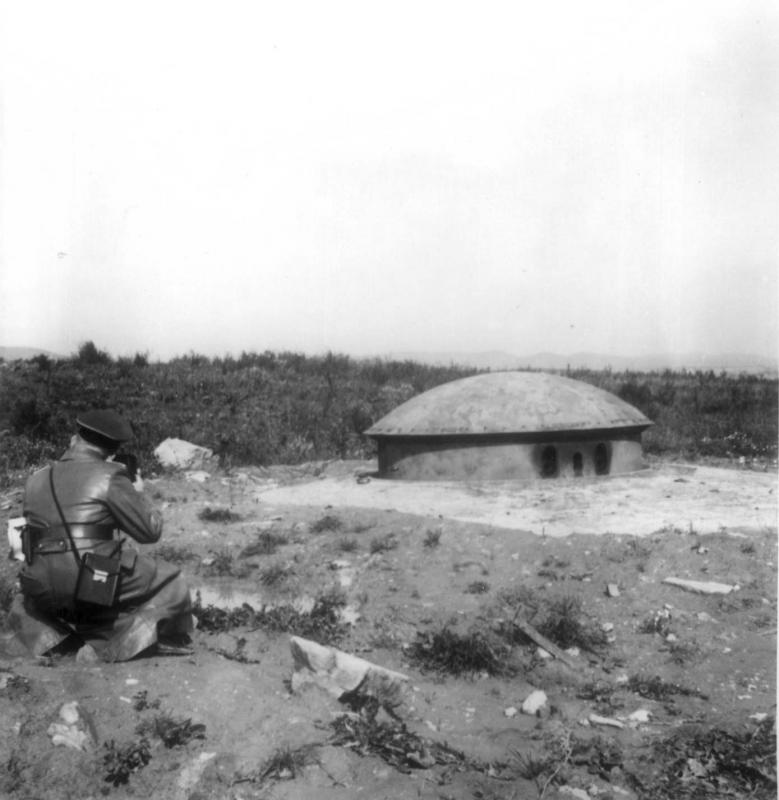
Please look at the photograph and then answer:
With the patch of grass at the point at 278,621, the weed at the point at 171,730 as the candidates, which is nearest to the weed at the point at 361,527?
the patch of grass at the point at 278,621

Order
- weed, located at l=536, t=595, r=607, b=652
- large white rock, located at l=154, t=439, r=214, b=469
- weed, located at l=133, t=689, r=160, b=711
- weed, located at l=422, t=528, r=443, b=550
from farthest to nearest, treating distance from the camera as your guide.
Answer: large white rock, located at l=154, t=439, r=214, b=469 → weed, located at l=422, t=528, r=443, b=550 → weed, located at l=536, t=595, r=607, b=652 → weed, located at l=133, t=689, r=160, b=711

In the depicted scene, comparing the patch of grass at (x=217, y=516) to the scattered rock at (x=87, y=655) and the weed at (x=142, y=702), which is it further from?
the weed at (x=142, y=702)

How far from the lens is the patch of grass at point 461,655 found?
5453 millimetres

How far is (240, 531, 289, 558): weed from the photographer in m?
7.87

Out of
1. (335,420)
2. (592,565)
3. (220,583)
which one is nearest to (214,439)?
(335,420)

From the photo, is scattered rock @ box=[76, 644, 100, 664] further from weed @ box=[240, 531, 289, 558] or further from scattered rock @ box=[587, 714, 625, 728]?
weed @ box=[240, 531, 289, 558]

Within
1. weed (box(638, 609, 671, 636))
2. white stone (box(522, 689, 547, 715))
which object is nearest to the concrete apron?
weed (box(638, 609, 671, 636))

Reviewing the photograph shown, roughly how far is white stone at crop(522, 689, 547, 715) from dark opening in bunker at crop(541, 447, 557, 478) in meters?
6.51

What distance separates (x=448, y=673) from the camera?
5422 millimetres

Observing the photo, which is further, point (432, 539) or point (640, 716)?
point (432, 539)

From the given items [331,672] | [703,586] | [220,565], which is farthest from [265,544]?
[703,586]

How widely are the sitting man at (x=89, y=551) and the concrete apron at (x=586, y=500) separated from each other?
423cm

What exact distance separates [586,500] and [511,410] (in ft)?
7.97

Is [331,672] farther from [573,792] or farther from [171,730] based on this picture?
[573,792]
